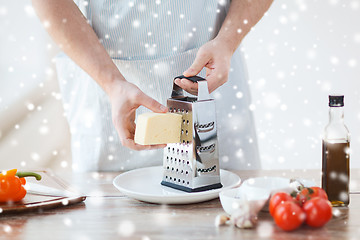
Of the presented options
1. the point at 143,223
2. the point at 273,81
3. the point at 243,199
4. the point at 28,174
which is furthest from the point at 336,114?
the point at 273,81

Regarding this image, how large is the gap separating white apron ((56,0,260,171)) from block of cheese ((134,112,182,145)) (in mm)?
374

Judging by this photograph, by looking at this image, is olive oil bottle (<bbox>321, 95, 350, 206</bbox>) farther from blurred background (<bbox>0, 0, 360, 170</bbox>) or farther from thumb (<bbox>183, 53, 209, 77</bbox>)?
blurred background (<bbox>0, 0, 360, 170</bbox>)

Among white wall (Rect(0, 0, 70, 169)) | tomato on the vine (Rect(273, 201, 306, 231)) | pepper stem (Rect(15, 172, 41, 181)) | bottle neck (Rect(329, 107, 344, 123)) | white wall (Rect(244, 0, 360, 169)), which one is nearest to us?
tomato on the vine (Rect(273, 201, 306, 231))

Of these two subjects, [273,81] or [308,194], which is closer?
[308,194]

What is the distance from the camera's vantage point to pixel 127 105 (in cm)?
137

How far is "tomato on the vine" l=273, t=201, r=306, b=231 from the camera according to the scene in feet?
3.49

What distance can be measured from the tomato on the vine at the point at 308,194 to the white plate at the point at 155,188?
0.75 ft

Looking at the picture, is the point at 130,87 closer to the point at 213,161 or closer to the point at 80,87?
the point at 213,161

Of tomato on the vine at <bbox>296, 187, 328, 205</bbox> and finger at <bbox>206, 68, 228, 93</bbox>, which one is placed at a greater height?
finger at <bbox>206, 68, 228, 93</bbox>

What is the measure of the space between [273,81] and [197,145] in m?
1.73

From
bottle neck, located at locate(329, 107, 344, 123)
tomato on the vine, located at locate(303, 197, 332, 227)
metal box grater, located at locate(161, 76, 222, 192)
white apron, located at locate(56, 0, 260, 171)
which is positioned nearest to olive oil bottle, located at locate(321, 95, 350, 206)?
bottle neck, located at locate(329, 107, 344, 123)

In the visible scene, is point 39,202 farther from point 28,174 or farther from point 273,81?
point 273,81

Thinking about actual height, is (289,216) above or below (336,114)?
below

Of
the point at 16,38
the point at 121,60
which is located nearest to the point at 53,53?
the point at 16,38
